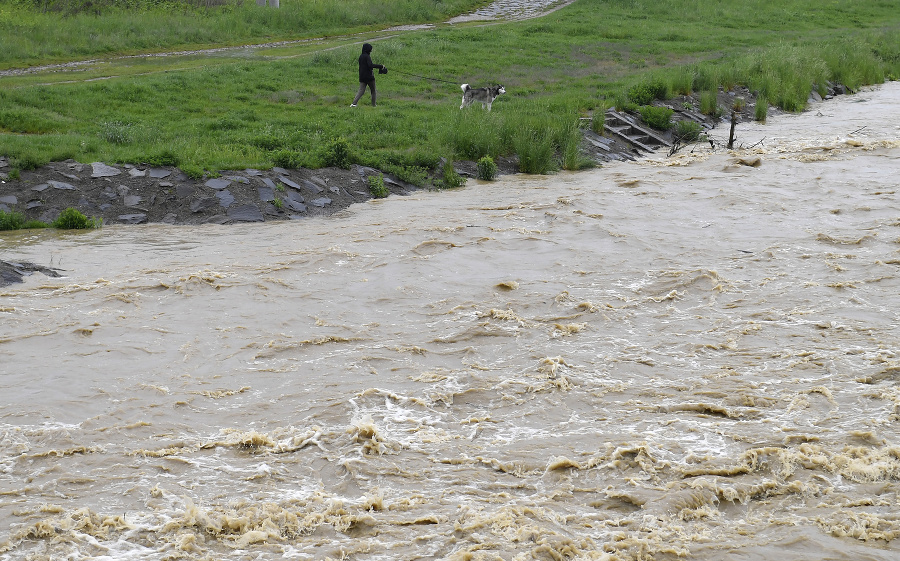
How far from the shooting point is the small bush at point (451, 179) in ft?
57.9

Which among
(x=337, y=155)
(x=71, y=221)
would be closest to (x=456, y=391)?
(x=71, y=221)

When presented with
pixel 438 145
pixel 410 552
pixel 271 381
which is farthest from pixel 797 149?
pixel 410 552

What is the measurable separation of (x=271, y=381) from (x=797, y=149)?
647 inches

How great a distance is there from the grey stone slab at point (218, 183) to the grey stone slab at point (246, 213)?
1.95 feet

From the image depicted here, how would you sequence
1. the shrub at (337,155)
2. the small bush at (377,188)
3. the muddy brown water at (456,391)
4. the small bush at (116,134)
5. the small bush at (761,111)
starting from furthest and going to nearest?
the small bush at (761,111) → the shrub at (337,155) → the small bush at (116,134) → the small bush at (377,188) → the muddy brown water at (456,391)

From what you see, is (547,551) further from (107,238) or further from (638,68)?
(638,68)

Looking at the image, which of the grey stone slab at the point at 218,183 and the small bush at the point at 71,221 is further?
the grey stone slab at the point at 218,183

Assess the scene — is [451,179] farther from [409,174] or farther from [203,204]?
[203,204]

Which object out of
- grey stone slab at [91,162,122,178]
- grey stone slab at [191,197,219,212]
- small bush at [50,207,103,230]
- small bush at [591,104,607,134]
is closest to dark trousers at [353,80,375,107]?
small bush at [591,104,607,134]

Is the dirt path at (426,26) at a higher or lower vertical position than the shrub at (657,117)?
higher

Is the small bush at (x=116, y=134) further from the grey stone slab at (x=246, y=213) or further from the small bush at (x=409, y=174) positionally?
the small bush at (x=409, y=174)

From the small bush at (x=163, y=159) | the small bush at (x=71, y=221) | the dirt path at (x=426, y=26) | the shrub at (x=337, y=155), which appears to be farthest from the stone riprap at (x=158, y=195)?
the dirt path at (x=426, y=26)

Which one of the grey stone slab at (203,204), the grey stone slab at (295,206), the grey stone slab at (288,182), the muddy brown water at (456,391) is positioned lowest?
the muddy brown water at (456,391)

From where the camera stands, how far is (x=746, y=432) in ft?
24.0
